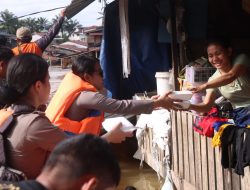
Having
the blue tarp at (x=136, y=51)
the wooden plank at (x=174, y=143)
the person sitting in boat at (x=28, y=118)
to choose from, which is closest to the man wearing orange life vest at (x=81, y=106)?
the person sitting in boat at (x=28, y=118)

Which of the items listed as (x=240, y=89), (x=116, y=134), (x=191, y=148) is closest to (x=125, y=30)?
(x=191, y=148)

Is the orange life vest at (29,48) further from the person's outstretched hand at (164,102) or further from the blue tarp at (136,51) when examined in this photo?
the person's outstretched hand at (164,102)

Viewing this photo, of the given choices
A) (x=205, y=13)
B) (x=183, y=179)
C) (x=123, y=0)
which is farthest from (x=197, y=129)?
(x=123, y=0)

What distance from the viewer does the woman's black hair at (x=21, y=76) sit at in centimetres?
241

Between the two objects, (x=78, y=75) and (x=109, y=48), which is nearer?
(x=78, y=75)

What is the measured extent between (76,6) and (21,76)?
222 inches

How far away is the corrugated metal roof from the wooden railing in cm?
284

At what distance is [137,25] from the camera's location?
26.1ft

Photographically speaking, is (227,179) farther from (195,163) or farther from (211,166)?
(195,163)

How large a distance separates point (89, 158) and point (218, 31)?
5.10 meters

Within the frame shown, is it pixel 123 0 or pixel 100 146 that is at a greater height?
pixel 123 0

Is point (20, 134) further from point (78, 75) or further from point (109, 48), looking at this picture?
→ point (109, 48)

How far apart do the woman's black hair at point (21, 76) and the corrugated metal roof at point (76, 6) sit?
16.9 ft

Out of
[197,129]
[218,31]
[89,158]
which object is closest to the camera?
[89,158]
